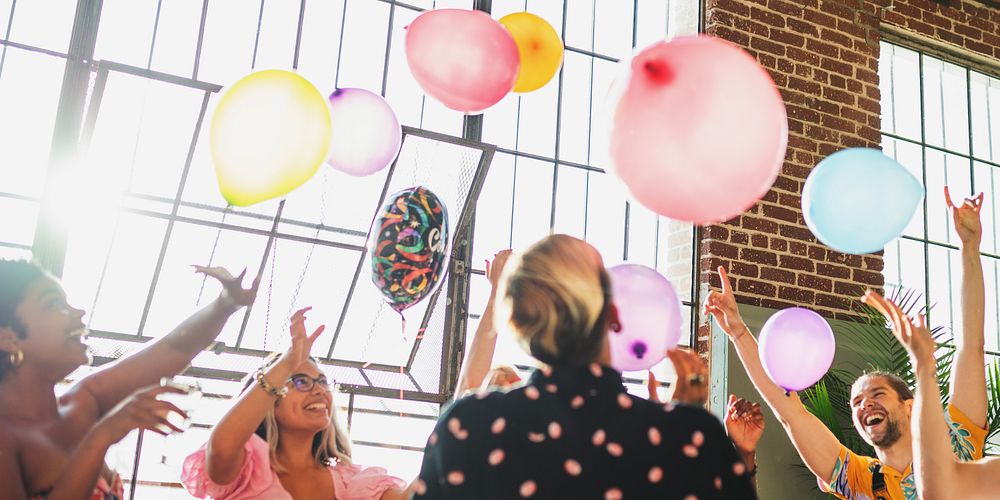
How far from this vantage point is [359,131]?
2.21 metres

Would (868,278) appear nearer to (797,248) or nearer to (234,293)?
(797,248)

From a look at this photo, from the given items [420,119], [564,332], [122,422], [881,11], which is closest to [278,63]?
[420,119]

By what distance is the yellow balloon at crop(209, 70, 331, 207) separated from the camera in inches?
72.2

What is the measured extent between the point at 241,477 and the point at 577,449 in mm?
939

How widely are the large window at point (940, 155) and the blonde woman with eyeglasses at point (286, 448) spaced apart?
309 centimetres

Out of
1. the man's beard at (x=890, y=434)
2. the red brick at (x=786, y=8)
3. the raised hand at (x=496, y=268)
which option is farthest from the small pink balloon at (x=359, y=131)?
the red brick at (x=786, y=8)

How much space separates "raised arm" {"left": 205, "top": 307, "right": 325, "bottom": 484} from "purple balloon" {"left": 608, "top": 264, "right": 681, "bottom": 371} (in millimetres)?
689

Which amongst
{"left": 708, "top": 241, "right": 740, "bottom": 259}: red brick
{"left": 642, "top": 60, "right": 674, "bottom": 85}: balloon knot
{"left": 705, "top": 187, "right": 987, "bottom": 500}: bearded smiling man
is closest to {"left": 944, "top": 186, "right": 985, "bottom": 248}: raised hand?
{"left": 705, "top": 187, "right": 987, "bottom": 500}: bearded smiling man

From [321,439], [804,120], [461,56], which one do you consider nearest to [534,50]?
[461,56]

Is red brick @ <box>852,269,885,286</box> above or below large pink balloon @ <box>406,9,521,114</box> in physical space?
below

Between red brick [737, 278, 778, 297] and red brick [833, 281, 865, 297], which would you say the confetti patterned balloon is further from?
red brick [833, 281, 865, 297]

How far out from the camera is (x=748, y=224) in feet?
12.5

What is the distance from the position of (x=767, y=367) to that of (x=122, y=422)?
1650 mm

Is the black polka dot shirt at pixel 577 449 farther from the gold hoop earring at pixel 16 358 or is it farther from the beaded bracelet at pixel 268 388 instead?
the gold hoop earring at pixel 16 358
